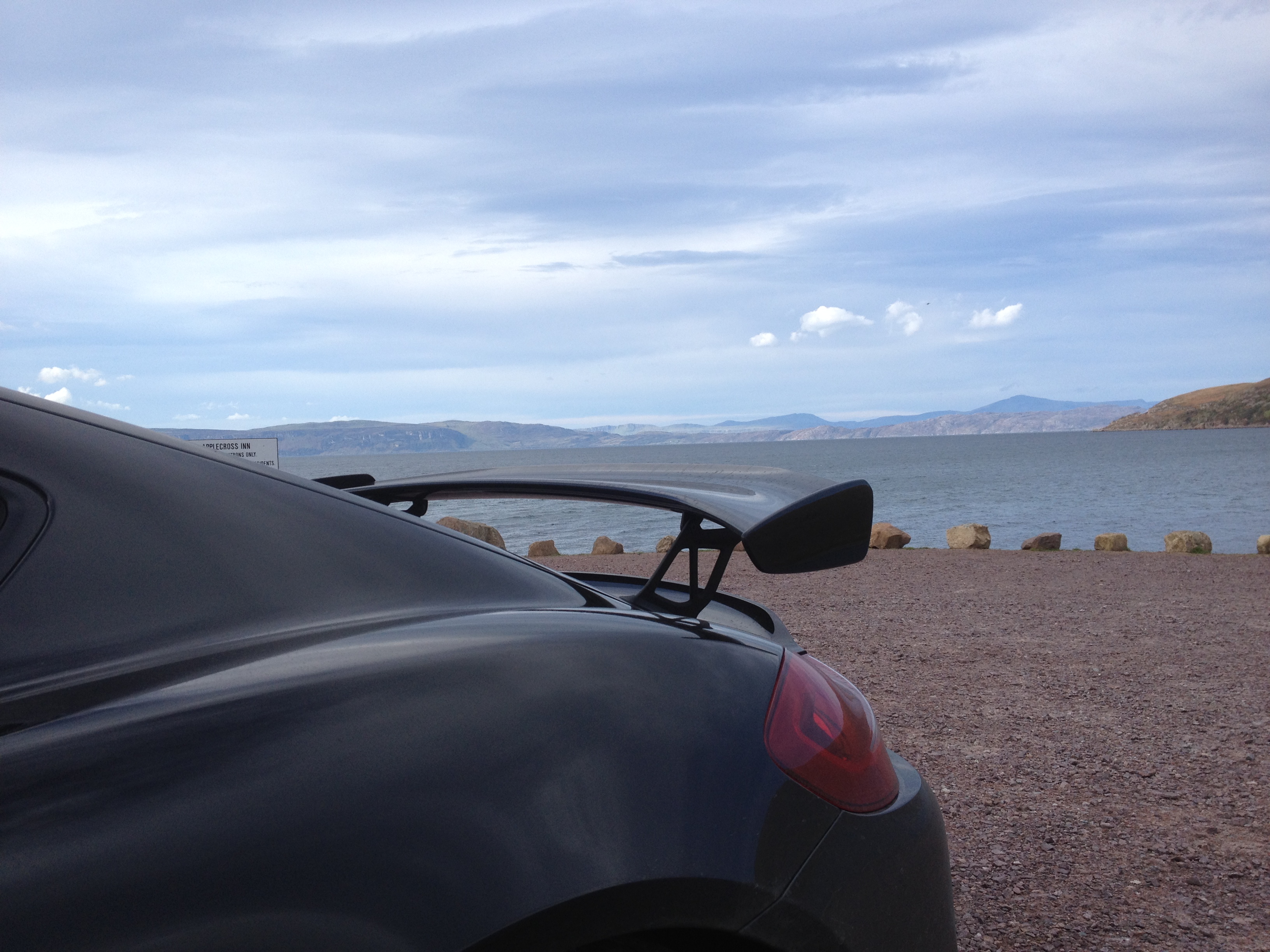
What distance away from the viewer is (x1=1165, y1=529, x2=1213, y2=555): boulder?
13766mm

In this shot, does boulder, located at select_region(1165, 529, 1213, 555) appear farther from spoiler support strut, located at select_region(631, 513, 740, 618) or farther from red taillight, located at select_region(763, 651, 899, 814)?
red taillight, located at select_region(763, 651, 899, 814)

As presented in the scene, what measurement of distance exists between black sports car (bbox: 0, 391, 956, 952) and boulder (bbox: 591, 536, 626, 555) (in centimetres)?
1623

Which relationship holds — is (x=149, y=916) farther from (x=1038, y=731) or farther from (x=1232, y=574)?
(x=1232, y=574)

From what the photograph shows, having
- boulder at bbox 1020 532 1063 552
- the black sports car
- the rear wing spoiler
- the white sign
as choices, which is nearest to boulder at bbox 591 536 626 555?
boulder at bbox 1020 532 1063 552

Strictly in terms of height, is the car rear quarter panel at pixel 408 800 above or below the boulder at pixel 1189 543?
above

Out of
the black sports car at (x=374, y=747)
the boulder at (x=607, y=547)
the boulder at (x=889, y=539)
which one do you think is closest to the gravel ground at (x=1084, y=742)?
the black sports car at (x=374, y=747)

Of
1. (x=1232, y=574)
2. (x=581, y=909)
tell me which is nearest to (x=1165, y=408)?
(x=1232, y=574)

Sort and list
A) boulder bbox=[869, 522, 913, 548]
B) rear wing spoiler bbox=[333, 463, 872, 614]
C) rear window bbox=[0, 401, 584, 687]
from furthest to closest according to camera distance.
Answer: boulder bbox=[869, 522, 913, 548]
rear wing spoiler bbox=[333, 463, 872, 614]
rear window bbox=[0, 401, 584, 687]

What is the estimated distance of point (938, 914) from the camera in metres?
1.39

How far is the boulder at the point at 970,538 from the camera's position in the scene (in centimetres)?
1541

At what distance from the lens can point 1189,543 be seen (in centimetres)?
1377

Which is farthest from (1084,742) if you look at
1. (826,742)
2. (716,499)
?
(826,742)

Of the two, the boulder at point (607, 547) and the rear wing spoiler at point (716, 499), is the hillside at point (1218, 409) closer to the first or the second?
the boulder at point (607, 547)

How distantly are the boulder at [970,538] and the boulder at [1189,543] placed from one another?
2.64m
